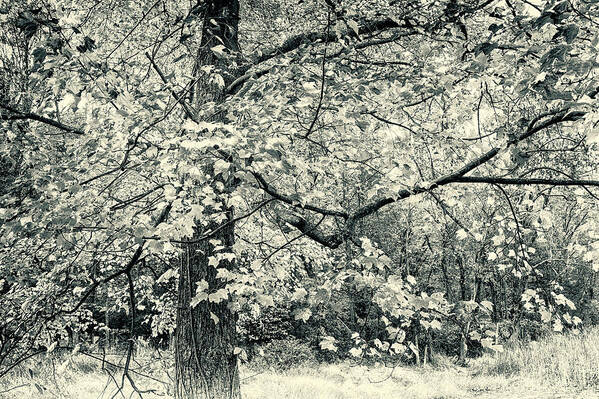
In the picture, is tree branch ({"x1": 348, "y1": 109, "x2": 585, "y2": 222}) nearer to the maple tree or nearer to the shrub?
the maple tree

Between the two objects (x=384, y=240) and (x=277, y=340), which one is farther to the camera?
(x=384, y=240)

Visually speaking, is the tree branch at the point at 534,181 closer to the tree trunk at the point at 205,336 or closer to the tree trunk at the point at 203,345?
the tree trunk at the point at 205,336

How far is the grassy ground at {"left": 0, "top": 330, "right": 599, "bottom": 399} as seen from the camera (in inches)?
414

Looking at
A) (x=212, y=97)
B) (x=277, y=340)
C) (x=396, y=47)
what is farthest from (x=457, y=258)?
(x=212, y=97)

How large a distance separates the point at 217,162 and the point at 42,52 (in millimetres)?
1086

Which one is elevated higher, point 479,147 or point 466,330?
point 479,147

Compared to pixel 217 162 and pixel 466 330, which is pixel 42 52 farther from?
pixel 466 330

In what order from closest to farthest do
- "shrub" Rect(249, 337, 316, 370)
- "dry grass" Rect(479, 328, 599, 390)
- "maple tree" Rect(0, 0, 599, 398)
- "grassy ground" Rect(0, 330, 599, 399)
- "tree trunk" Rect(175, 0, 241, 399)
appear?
1. "maple tree" Rect(0, 0, 599, 398)
2. "tree trunk" Rect(175, 0, 241, 399)
3. "grassy ground" Rect(0, 330, 599, 399)
4. "dry grass" Rect(479, 328, 599, 390)
5. "shrub" Rect(249, 337, 316, 370)

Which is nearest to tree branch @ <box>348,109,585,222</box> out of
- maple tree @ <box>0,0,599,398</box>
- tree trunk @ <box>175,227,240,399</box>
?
maple tree @ <box>0,0,599,398</box>

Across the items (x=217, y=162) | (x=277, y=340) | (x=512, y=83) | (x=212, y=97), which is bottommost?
(x=277, y=340)

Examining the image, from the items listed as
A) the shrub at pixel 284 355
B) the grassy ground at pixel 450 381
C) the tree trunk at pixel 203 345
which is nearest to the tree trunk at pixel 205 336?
the tree trunk at pixel 203 345

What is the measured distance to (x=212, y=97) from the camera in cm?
509

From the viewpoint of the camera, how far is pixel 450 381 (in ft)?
47.5

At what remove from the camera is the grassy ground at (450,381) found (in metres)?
10.5
